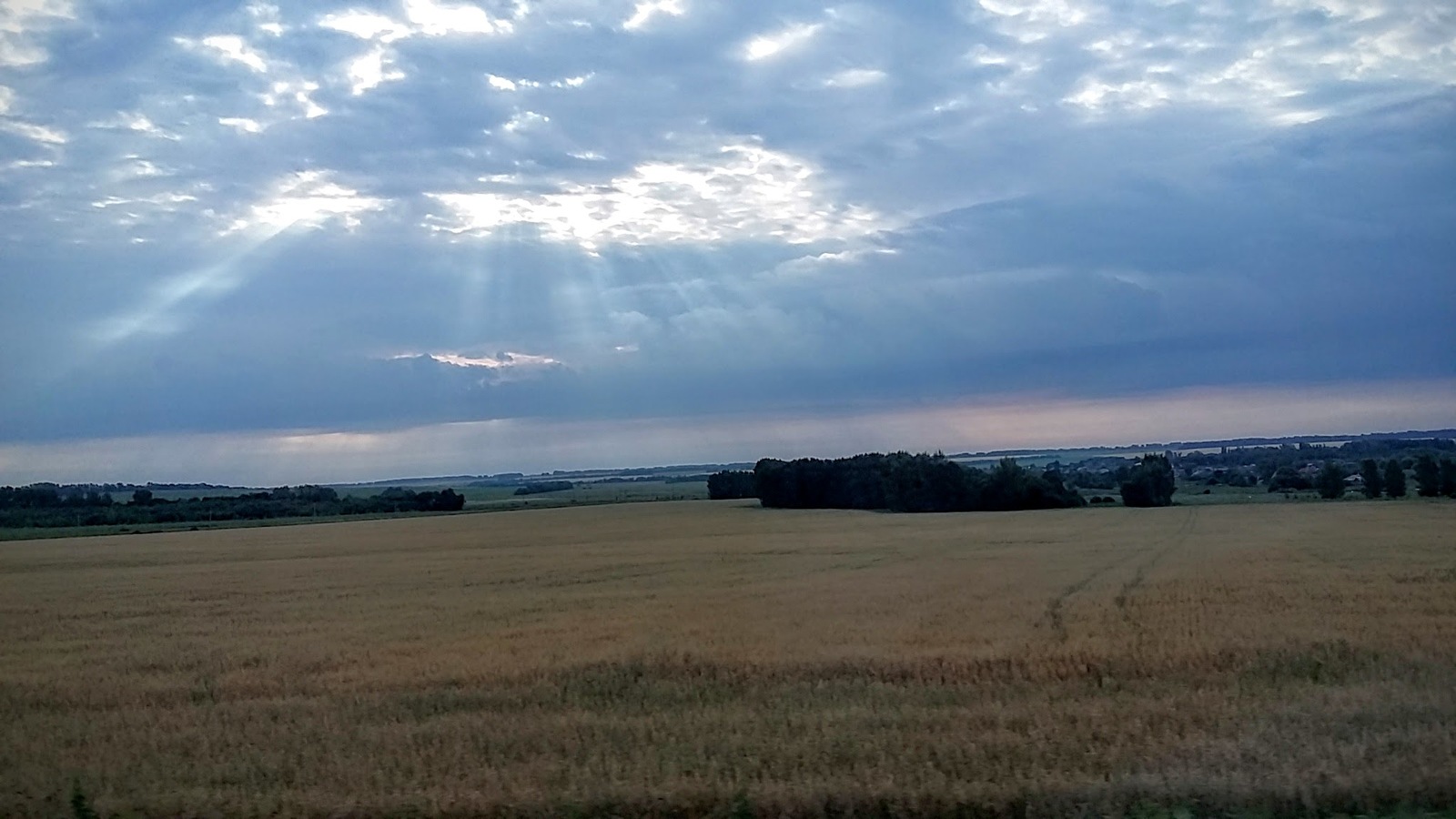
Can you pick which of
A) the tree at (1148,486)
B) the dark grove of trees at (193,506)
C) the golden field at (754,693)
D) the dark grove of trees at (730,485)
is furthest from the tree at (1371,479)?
the dark grove of trees at (193,506)

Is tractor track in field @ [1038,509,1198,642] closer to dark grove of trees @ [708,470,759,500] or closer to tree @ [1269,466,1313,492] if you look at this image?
tree @ [1269,466,1313,492]

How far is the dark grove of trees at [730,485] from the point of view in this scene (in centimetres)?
11288

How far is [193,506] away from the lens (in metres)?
93.2

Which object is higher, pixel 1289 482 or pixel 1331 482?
pixel 1331 482

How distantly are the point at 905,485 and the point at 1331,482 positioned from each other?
2995 cm

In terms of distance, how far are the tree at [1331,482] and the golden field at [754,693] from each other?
5483 cm

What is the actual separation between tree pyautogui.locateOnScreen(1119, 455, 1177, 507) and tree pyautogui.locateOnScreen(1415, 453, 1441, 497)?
15700 millimetres

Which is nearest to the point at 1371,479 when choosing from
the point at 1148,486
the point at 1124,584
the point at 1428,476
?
the point at 1428,476

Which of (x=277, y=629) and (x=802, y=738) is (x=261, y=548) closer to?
(x=277, y=629)

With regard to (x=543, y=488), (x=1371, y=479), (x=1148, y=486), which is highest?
(x=543, y=488)

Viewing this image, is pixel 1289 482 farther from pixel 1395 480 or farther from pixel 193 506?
pixel 193 506

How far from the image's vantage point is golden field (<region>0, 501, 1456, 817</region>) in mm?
10406

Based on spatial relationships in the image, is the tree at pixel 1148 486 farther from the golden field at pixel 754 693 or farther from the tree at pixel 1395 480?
the golden field at pixel 754 693

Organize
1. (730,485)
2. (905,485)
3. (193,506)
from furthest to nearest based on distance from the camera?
(730,485) → (193,506) → (905,485)
